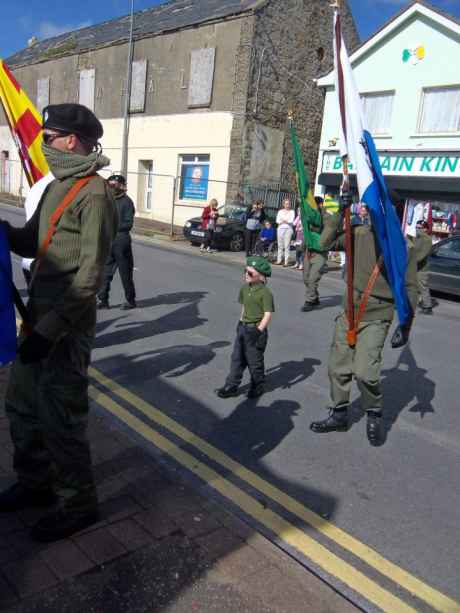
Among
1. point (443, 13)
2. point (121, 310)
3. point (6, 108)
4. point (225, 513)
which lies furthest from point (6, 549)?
point (443, 13)

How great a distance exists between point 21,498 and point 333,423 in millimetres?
2473

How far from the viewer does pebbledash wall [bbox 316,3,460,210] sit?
57.0 feet

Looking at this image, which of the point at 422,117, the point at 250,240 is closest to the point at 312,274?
the point at 250,240

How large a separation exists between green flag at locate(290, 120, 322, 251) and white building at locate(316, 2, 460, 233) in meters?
12.0

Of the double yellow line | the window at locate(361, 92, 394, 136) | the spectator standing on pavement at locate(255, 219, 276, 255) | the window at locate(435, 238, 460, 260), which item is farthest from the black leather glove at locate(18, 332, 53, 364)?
the window at locate(361, 92, 394, 136)

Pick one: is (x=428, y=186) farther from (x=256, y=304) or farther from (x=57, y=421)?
(x=57, y=421)

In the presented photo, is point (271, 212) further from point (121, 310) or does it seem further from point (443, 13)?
point (121, 310)

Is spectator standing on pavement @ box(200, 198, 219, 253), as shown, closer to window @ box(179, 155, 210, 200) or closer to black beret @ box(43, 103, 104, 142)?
window @ box(179, 155, 210, 200)

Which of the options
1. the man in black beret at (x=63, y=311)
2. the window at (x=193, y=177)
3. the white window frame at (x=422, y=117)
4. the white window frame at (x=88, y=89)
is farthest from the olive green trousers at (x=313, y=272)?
the white window frame at (x=88, y=89)

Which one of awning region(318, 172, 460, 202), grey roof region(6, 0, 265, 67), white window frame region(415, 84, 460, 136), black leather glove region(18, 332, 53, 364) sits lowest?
black leather glove region(18, 332, 53, 364)

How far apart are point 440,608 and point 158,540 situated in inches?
55.1

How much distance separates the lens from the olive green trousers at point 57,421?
2598mm

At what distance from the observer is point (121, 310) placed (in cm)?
785

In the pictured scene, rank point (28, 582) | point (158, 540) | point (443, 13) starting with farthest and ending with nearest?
point (443, 13) → point (158, 540) → point (28, 582)
